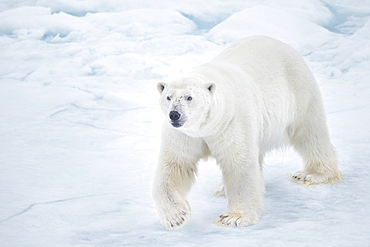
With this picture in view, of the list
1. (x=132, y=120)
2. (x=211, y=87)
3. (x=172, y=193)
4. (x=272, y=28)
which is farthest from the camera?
(x=272, y=28)

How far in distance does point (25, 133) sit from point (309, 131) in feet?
10.8

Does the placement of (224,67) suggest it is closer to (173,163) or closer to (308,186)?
(173,163)

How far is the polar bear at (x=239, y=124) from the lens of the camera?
135 inches

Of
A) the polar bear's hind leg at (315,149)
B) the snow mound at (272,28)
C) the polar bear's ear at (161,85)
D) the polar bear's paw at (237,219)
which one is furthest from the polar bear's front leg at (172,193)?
the snow mound at (272,28)

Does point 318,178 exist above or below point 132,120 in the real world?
above

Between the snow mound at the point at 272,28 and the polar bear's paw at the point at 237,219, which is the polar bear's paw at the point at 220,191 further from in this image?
the snow mound at the point at 272,28

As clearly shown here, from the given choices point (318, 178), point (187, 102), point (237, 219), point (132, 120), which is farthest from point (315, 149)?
point (132, 120)

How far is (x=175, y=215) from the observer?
3.54m

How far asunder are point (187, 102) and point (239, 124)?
1.71 feet

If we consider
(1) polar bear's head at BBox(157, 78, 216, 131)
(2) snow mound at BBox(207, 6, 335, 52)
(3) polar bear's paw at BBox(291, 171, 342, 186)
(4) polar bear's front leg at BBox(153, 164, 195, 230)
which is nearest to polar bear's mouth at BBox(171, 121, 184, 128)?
(1) polar bear's head at BBox(157, 78, 216, 131)

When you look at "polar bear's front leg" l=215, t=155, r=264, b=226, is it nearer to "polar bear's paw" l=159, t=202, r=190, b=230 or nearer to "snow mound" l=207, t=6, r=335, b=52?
"polar bear's paw" l=159, t=202, r=190, b=230

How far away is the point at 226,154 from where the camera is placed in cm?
366

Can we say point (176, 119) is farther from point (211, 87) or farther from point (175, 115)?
point (211, 87)

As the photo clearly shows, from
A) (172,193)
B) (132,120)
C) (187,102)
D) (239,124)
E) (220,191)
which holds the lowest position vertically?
(132,120)
